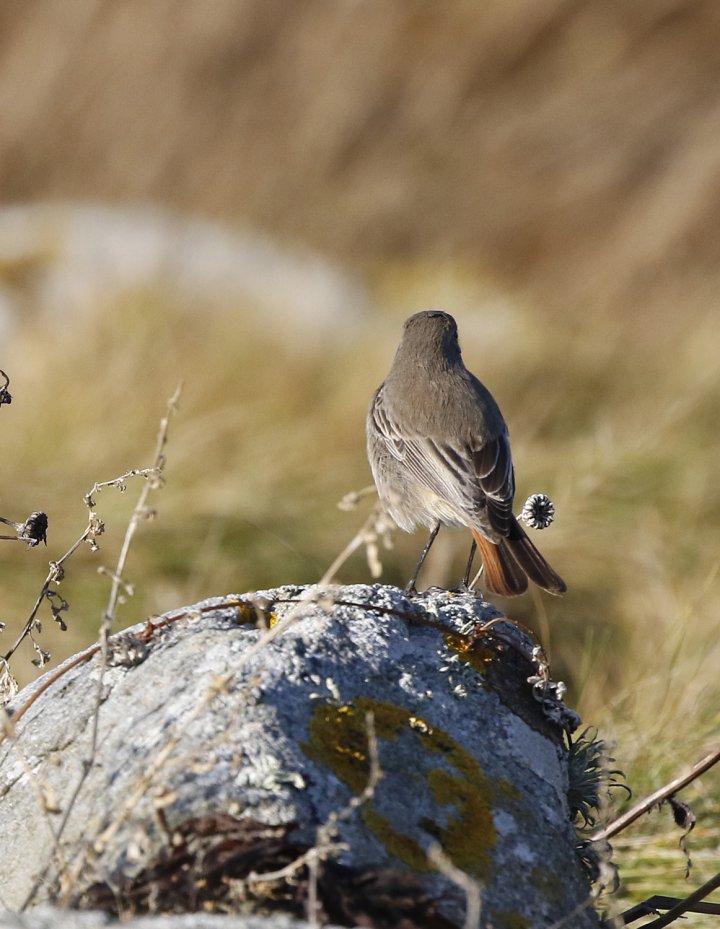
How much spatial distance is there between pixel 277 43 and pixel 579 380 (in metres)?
3.80

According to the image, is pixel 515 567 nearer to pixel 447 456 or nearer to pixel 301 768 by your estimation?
pixel 447 456

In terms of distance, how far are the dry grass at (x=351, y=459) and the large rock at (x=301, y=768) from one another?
7.93 ft

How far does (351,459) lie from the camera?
9.39 meters

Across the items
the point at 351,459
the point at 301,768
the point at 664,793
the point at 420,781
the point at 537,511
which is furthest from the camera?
the point at 351,459

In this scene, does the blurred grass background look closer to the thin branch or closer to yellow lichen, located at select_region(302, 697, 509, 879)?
the thin branch

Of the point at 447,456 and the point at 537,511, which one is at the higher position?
the point at 447,456

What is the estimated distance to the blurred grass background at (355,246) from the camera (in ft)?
29.3

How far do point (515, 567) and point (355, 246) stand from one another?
7961 millimetres

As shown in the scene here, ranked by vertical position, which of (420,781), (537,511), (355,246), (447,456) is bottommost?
(420,781)

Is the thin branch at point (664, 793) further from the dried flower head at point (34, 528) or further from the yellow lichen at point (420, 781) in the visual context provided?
the dried flower head at point (34, 528)

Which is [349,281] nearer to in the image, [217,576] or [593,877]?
[217,576]

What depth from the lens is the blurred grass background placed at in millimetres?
8938

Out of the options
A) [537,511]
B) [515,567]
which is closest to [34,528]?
[537,511]

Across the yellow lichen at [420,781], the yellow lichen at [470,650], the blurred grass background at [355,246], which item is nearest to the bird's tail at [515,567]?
the yellow lichen at [470,650]
